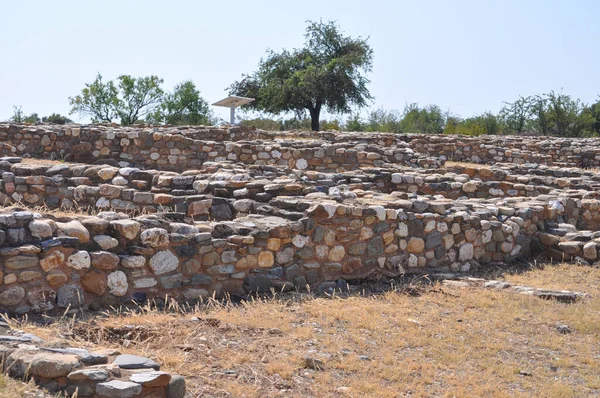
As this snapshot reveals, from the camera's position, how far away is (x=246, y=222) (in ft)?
22.9

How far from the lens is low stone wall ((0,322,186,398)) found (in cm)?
360

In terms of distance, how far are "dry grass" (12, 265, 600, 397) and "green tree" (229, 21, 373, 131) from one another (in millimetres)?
27288

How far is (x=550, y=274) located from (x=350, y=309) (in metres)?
3.42

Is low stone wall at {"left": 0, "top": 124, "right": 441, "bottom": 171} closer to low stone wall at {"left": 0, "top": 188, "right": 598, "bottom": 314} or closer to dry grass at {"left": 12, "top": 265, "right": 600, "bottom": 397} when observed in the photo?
low stone wall at {"left": 0, "top": 188, "right": 598, "bottom": 314}

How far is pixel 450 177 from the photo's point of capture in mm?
12383

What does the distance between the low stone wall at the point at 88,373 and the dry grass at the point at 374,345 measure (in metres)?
0.39

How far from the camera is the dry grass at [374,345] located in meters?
4.55

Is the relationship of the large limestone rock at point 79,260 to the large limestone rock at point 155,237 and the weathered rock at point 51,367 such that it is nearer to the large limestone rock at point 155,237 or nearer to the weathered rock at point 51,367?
the large limestone rock at point 155,237

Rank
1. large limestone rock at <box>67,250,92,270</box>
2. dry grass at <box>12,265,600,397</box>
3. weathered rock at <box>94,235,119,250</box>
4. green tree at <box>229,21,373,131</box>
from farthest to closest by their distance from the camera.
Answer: green tree at <box>229,21,373,131</box>
weathered rock at <box>94,235,119,250</box>
large limestone rock at <box>67,250,92,270</box>
dry grass at <box>12,265,600,397</box>

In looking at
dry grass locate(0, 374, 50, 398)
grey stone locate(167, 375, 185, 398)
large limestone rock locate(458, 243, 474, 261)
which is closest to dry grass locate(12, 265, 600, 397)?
grey stone locate(167, 375, 185, 398)

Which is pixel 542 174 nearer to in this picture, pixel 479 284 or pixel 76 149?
pixel 479 284

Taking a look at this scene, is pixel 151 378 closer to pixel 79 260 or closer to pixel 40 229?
pixel 79 260

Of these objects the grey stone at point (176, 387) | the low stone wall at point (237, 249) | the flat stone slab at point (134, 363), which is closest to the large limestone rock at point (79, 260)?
the low stone wall at point (237, 249)

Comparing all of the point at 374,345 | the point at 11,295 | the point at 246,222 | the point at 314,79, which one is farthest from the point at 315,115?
the point at 11,295
